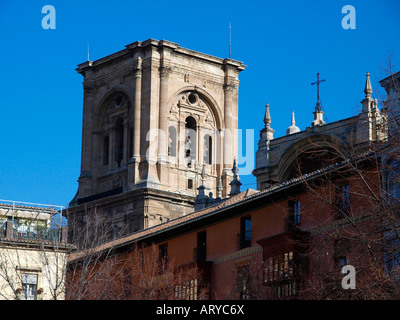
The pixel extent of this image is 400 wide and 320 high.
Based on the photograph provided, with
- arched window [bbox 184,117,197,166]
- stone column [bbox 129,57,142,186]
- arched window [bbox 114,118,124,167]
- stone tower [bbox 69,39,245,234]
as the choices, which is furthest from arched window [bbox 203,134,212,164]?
stone column [bbox 129,57,142,186]

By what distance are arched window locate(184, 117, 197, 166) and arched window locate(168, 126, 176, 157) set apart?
1535mm

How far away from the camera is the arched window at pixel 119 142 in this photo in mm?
102000

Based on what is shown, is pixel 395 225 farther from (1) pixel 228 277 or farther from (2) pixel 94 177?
(2) pixel 94 177

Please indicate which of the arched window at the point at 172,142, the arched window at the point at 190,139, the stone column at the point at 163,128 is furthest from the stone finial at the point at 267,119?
the arched window at the point at 190,139

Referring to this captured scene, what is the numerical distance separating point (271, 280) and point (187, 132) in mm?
52717

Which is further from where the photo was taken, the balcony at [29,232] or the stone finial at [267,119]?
the stone finial at [267,119]

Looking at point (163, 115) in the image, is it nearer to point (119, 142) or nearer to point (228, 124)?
point (119, 142)

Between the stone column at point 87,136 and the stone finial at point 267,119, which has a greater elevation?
the stone column at point 87,136

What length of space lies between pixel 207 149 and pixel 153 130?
284 inches

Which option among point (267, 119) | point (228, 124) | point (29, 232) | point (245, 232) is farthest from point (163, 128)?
point (245, 232)

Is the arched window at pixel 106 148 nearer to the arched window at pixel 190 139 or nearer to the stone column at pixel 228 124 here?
the arched window at pixel 190 139

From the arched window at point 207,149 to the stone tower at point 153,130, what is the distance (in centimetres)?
9

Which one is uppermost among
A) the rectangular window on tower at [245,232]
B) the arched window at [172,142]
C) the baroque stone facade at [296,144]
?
the arched window at [172,142]
